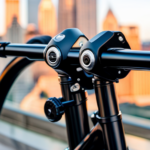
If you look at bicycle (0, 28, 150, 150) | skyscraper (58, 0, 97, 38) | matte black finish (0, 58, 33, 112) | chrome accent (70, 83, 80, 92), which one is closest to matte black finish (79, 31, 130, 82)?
bicycle (0, 28, 150, 150)

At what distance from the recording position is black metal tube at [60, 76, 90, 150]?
451 mm

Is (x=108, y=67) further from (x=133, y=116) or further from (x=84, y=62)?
(x=133, y=116)

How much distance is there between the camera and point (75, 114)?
45 centimetres

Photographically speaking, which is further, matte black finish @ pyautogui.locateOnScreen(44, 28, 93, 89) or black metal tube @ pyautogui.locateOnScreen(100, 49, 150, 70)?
matte black finish @ pyautogui.locateOnScreen(44, 28, 93, 89)

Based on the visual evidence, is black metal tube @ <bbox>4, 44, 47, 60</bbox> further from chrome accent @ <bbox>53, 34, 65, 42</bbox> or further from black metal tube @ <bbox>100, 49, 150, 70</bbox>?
black metal tube @ <bbox>100, 49, 150, 70</bbox>

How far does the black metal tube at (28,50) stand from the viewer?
0.47 metres

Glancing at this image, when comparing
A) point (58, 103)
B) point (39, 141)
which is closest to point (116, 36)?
point (58, 103)

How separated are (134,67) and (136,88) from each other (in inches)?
664

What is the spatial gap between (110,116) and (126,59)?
0.38 ft

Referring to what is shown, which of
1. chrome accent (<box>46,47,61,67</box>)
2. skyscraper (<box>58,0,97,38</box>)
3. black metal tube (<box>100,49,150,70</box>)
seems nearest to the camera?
black metal tube (<box>100,49,150,70</box>)

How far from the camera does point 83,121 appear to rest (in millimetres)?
461

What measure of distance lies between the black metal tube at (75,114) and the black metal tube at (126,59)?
0.42 ft

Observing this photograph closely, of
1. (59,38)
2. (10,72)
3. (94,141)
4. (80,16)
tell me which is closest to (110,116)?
(94,141)

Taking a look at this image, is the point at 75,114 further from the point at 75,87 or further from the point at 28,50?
the point at 28,50
